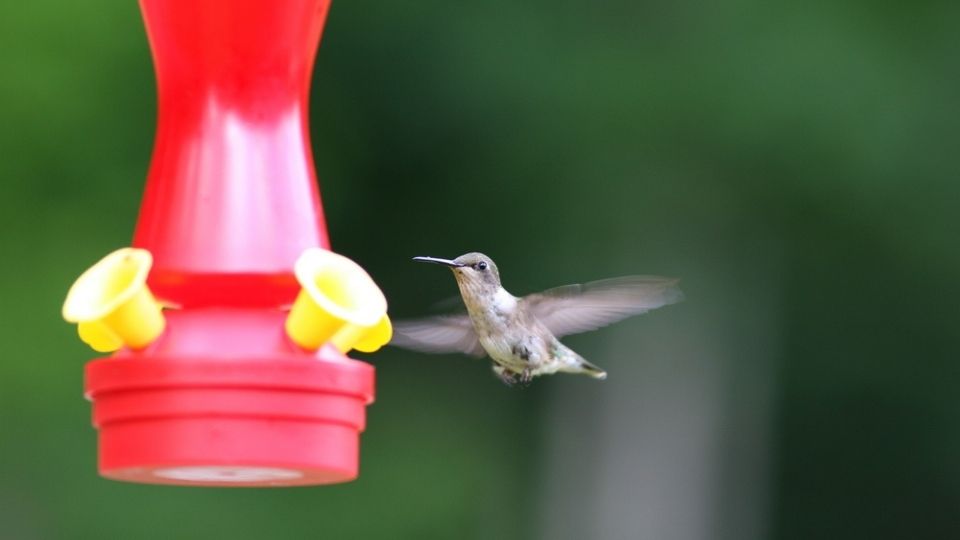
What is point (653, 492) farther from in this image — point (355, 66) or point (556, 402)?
point (355, 66)

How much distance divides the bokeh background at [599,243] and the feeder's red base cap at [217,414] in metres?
5.63

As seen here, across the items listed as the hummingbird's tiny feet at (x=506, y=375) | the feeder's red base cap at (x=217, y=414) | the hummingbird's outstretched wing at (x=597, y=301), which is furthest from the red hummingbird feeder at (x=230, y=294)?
the hummingbird's tiny feet at (x=506, y=375)

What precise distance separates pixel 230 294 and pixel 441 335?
1.88 meters

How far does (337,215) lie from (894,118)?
311cm

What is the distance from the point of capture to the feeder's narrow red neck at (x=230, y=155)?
312 centimetres

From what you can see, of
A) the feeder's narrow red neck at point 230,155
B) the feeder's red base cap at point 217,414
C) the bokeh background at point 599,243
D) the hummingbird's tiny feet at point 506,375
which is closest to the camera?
the feeder's red base cap at point 217,414

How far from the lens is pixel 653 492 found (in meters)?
9.26

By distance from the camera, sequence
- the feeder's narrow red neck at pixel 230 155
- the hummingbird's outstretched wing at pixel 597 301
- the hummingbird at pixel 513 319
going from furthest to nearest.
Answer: the hummingbird at pixel 513 319 → the hummingbird's outstretched wing at pixel 597 301 → the feeder's narrow red neck at pixel 230 155

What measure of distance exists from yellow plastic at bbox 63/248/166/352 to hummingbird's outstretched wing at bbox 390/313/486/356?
179cm

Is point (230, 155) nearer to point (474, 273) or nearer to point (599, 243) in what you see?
point (474, 273)

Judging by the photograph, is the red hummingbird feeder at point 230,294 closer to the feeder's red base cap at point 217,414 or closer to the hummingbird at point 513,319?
the feeder's red base cap at point 217,414

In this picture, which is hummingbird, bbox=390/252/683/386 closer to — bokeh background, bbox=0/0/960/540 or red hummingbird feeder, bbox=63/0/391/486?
red hummingbird feeder, bbox=63/0/391/486

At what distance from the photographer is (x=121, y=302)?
2871 millimetres

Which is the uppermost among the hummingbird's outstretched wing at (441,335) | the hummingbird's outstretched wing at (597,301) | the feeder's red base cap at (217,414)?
the hummingbird's outstretched wing at (597,301)
